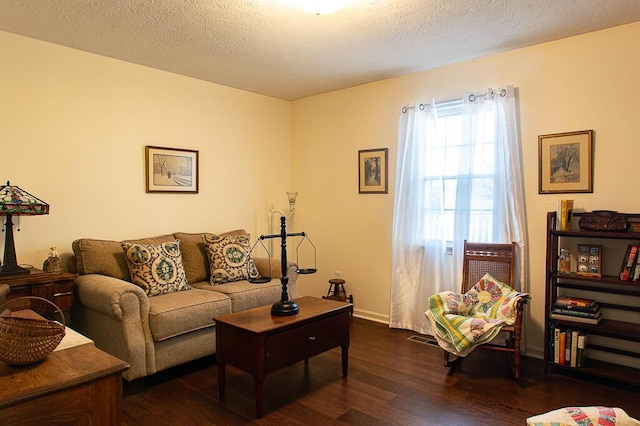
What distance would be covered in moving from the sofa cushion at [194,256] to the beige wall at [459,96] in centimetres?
153

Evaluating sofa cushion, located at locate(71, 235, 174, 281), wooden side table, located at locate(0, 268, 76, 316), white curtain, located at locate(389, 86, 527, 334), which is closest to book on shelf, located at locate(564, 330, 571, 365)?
white curtain, located at locate(389, 86, 527, 334)

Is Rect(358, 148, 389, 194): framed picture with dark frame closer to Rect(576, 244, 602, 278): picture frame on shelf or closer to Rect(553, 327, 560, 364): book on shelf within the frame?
Rect(576, 244, 602, 278): picture frame on shelf

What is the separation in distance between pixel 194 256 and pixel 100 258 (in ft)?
2.63

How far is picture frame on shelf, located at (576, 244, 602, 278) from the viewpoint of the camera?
9.79 feet

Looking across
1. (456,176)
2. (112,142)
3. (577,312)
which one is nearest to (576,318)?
(577,312)

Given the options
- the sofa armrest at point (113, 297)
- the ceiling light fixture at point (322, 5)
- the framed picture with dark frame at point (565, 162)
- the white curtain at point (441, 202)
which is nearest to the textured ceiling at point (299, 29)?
the ceiling light fixture at point (322, 5)

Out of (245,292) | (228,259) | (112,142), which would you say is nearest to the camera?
(245,292)

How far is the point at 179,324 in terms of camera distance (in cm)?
291

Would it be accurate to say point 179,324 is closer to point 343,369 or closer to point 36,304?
point 36,304

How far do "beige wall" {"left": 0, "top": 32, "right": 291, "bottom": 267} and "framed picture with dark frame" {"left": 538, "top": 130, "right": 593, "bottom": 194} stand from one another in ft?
9.76

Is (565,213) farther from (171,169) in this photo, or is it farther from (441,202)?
(171,169)

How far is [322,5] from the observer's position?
2484 millimetres

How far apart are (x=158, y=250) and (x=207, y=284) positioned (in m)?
0.56

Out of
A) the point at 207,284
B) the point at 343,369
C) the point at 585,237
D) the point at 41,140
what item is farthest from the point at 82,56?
the point at 585,237
